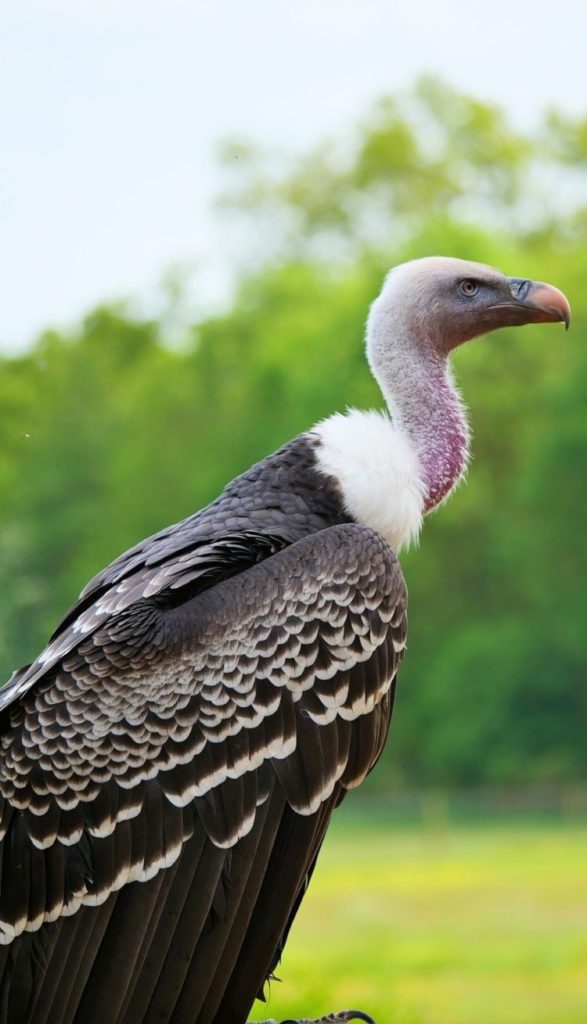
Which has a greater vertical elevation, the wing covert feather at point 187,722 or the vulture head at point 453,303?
the vulture head at point 453,303

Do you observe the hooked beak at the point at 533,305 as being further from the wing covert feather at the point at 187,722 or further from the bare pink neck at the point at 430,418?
the wing covert feather at the point at 187,722

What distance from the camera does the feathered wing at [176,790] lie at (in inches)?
180

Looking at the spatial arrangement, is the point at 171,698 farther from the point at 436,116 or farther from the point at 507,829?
the point at 436,116

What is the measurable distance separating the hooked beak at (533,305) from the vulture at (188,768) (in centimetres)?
144

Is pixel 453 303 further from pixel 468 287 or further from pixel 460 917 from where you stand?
pixel 460 917

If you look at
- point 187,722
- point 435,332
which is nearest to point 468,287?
point 435,332

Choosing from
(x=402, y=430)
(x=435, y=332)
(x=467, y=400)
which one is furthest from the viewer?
(x=467, y=400)

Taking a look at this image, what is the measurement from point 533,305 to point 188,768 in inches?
93.3

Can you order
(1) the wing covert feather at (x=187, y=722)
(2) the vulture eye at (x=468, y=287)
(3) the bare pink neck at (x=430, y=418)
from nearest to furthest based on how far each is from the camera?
(1) the wing covert feather at (x=187, y=722) < (3) the bare pink neck at (x=430, y=418) < (2) the vulture eye at (x=468, y=287)

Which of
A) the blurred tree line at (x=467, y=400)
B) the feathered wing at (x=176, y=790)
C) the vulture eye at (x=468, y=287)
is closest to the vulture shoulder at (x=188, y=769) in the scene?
the feathered wing at (x=176, y=790)

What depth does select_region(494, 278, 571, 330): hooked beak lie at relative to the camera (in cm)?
590

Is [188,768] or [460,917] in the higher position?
[460,917]

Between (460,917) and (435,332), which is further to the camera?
(460,917)

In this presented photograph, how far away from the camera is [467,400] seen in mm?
37031
